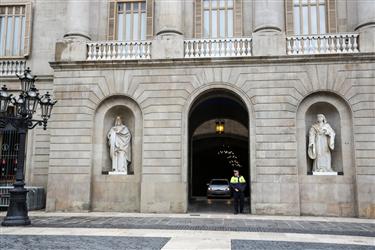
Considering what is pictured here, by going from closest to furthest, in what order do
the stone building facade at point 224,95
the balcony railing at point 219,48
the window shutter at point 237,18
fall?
the stone building facade at point 224,95, the balcony railing at point 219,48, the window shutter at point 237,18

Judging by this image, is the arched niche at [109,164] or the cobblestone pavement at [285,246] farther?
the arched niche at [109,164]

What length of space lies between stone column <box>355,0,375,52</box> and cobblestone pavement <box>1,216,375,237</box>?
7.98m

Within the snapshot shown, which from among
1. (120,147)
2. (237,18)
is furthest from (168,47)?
(120,147)

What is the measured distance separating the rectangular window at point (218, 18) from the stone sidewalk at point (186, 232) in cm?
939

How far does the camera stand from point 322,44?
62.6 ft

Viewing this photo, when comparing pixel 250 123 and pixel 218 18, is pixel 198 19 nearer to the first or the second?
pixel 218 18

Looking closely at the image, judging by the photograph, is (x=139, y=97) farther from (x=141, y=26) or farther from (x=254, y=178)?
(x=254, y=178)

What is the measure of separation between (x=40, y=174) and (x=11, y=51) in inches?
285

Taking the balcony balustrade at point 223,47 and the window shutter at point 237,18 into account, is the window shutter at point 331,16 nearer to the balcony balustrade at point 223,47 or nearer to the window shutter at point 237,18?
the balcony balustrade at point 223,47

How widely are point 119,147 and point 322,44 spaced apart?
35.2 feet

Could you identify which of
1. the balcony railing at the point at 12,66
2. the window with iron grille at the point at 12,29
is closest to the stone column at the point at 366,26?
the balcony railing at the point at 12,66

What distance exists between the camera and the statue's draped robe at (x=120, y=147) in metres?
19.5

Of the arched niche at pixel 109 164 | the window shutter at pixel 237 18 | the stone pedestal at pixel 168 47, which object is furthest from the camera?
the window shutter at pixel 237 18

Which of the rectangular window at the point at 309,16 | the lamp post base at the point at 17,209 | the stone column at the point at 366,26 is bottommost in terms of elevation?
the lamp post base at the point at 17,209
